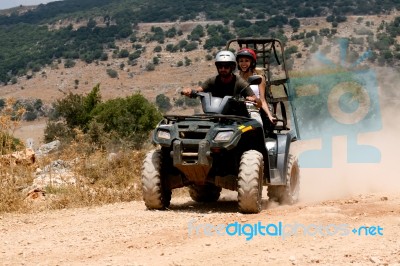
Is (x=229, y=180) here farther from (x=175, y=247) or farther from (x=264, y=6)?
(x=264, y=6)

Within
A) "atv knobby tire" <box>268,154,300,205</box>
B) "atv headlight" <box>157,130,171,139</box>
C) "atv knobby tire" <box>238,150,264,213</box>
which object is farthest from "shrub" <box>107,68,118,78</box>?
"atv knobby tire" <box>238,150,264,213</box>

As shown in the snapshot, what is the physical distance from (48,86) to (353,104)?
73.8 m

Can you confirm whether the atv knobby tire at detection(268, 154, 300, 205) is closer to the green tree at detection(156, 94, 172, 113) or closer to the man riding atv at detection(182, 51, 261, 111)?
the man riding atv at detection(182, 51, 261, 111)

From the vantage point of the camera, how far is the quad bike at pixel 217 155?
9.98 m

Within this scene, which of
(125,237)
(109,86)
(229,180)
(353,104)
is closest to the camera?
(125,237)

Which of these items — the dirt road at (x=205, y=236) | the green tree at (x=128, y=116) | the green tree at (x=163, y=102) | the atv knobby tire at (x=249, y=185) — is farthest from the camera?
the green tree at (x=163, y=102)

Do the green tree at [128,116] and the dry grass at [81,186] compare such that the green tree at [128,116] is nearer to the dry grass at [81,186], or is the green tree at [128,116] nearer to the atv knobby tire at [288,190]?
the dry grass at [81,186]

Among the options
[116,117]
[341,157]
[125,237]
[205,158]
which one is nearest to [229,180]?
[205,158]

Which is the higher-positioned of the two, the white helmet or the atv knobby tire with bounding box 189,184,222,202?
the white helmet

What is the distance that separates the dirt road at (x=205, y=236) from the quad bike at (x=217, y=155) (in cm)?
38

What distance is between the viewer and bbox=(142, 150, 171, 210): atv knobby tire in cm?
1046

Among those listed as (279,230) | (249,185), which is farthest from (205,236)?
(249,185)

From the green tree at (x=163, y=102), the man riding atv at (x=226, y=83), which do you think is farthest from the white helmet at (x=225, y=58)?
the green tree at (x=163, y=102)

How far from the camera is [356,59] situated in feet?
249
